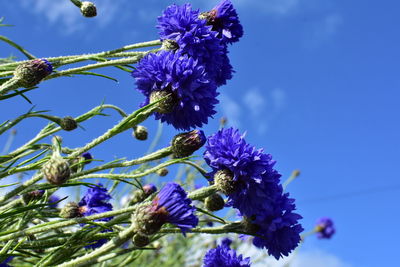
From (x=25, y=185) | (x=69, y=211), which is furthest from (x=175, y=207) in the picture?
(x=69, y=211)

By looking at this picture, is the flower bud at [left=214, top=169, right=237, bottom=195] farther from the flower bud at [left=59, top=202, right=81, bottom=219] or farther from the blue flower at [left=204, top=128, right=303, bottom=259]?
the flower bud at [left=59, top=202, right=81, bottom=219]

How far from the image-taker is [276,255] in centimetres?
153

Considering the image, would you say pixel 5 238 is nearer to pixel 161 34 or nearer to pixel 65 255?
pixel 65 255

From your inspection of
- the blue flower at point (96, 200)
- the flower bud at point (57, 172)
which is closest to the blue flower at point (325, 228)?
the blue flower at point (96, 200)

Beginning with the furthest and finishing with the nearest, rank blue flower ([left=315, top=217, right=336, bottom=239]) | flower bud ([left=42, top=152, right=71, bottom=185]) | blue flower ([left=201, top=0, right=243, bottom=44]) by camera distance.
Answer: blue flower ([left=315, top=217, right=336, bottom=239])
blue flower ([left=201, top=0, right=243, bottom=44])
flower bud ([left=42, top=152, right=71, bottom=185])

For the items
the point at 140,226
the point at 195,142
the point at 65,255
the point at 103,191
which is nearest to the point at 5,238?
the point at 65,255

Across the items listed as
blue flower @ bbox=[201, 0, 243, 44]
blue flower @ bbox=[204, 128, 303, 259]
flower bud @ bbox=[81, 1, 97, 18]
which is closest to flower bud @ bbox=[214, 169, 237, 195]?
blue flower @ bbox=[204, 128, 303, 259]

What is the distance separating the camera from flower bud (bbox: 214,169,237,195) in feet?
4.48

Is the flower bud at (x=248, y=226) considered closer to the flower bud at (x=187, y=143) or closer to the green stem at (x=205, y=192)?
the green stem at (x=205, y=192)

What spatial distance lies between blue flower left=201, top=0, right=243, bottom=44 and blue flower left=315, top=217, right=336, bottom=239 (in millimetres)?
4000

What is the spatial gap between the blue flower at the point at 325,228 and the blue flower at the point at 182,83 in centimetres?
421

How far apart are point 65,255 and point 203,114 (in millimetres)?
543

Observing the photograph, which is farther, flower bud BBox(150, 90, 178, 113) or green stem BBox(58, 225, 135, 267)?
flower bud BBox(150, 90, 178, 113)

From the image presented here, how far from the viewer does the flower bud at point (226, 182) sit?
4.48ft
